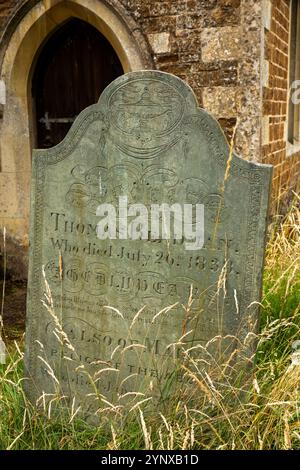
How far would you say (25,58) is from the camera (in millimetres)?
4738

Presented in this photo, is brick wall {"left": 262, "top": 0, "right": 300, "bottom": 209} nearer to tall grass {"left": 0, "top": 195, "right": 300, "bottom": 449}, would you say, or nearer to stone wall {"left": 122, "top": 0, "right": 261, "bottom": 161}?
stone wall {"left": 122, "top": 0, "right": 261, "bottom": 161}

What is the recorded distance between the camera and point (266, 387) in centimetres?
212

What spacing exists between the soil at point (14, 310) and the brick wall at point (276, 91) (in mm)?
2237

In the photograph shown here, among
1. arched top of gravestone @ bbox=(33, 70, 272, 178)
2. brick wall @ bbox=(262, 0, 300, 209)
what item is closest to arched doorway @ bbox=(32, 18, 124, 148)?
brick wall @ bbox=(262, 0, 300, 209)

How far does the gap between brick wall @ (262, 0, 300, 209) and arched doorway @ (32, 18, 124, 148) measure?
1384 mm

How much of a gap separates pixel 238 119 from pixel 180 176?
1.99m

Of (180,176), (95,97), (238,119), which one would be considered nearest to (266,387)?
(180,176)

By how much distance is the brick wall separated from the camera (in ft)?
13.5

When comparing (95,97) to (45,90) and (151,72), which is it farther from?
(151,72)

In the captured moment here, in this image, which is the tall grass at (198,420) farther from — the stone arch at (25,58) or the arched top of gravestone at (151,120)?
the stone arch at (25,58)

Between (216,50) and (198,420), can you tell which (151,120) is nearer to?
(198,420)

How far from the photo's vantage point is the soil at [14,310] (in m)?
3.78
